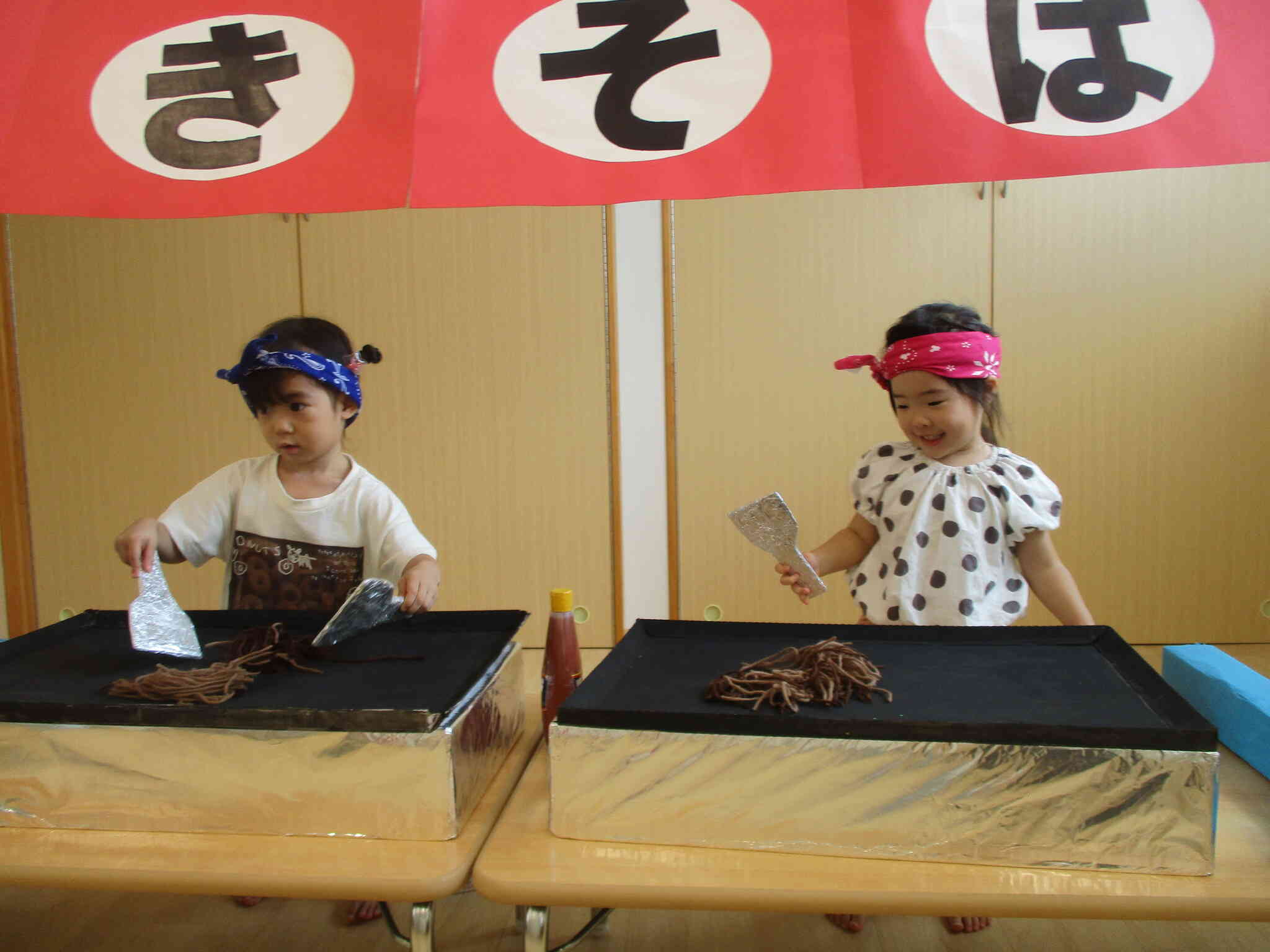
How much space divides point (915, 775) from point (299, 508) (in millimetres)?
1013

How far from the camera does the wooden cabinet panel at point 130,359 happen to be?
2.56 meters

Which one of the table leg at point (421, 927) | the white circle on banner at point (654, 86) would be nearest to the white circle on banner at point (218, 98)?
the white circle on banner at point (654, 86)

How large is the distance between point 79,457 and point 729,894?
264 cm

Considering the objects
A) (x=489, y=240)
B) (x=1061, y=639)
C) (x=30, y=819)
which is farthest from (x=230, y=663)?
(x=489, y=240)

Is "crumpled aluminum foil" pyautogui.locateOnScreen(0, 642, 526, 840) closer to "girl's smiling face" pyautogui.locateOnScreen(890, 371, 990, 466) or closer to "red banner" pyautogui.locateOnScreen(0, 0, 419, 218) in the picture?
"red banner" pyautogui.locateOnScreen(0, 0, 419, 218)

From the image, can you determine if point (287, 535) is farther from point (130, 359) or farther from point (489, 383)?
point (130, 359)

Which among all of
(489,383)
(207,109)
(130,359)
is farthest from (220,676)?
(130,359)

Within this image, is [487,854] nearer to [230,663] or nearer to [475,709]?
[475,709]

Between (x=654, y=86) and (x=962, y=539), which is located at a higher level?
(x=654, y=86)

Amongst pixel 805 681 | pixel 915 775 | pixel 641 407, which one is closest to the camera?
pixel 915 775

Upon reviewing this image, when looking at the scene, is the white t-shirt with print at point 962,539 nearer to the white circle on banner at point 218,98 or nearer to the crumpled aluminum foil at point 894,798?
the crumpled aluminum foil at point 894,798

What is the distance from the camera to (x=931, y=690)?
82cm

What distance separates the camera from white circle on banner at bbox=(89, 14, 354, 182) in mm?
784

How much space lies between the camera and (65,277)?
2.60 meters
